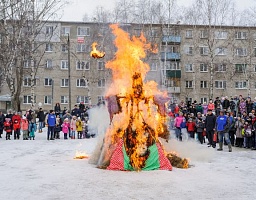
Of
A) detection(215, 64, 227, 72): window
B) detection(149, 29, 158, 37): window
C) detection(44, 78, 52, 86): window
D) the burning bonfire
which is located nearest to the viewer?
the burning bonfire

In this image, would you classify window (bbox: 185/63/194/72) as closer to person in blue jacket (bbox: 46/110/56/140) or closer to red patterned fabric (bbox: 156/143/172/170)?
person in blue jacket (bbox: 46/110/56/140)

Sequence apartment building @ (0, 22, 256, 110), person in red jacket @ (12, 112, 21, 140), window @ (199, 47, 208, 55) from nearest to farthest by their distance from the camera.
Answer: person in red jacket @ (12, 112, 21, 140), apartment building @ (0, 22, 256, 110), window @ (199, 47, 208, 55)

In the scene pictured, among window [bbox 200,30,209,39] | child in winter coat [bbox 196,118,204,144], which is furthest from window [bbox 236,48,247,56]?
child in winter coat [bbox 196,118,204,144]

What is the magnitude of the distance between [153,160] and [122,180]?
2101mm

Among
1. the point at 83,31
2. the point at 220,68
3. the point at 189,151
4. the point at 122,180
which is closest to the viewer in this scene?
the point at 122,180

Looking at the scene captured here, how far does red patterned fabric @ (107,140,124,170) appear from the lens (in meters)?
12.5

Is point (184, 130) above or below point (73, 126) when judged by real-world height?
below

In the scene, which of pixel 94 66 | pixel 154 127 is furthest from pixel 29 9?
pixel 154 127

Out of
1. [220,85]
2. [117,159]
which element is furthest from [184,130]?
[220,85]

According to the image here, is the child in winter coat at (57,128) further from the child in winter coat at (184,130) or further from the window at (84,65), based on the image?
the window at (84,65)

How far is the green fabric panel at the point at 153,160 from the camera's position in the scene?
1250cm

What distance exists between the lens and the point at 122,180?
35.4 ft

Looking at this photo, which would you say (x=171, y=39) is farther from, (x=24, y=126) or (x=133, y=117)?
(x=133, y=117)

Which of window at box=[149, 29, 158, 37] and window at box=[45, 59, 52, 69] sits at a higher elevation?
window at box=[149, 29, 158, 37]
